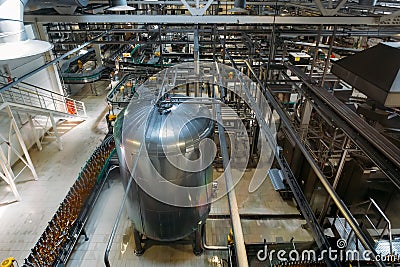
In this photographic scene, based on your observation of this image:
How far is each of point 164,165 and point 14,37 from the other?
257 centimetres

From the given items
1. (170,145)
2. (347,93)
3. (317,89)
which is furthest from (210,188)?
(347,93)

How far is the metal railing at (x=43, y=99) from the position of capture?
7.96m

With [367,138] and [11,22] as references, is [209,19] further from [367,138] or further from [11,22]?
[367,138]

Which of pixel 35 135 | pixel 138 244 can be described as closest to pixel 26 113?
pixel 35 135

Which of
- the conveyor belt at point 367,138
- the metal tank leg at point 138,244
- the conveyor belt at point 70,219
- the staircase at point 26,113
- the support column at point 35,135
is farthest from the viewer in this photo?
the support column at point 35,135

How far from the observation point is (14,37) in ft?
10.0

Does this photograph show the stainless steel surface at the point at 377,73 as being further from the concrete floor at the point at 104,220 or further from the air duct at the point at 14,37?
the concrete floor at the point at 104,220

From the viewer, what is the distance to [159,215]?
4.53m

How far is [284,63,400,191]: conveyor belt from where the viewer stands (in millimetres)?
1835

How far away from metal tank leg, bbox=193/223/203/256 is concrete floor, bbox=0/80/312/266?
11cm

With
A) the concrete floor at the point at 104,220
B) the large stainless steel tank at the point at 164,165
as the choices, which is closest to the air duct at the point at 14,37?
the large stainless steel tank at the point at 164,165

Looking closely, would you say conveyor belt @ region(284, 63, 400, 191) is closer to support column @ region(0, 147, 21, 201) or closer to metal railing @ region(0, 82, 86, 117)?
support column @ region(0, 147, 21, 201)

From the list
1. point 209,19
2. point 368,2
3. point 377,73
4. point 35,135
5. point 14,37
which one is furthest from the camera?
point 35,135

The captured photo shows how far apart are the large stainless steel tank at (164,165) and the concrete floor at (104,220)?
933mm
